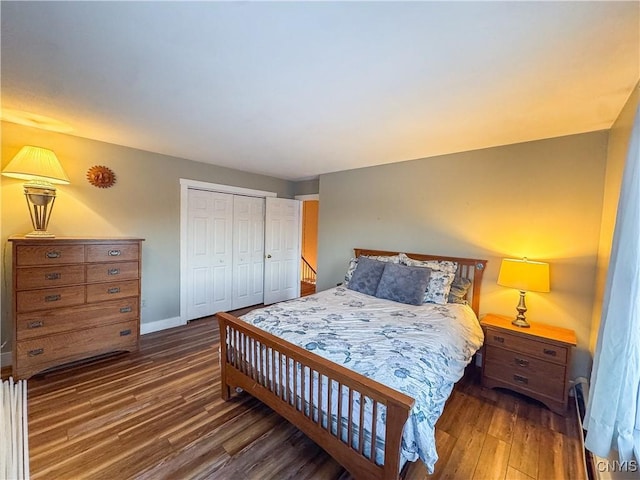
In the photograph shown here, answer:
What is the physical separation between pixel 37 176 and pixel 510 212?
4.54m

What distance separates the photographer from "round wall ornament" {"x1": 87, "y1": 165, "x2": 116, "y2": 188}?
2.94 meters

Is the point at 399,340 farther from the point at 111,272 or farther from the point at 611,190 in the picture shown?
the point at 111,272

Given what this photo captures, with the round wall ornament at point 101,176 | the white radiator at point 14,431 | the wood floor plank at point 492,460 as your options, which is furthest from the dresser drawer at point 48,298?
the wood floor plank at point 492,460

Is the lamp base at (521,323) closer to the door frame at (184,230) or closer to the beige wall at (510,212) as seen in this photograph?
the beige wall at (510,212)

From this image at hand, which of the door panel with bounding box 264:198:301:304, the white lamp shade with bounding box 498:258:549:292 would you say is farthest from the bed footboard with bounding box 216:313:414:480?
the door panel with bounding box 264:198:301:304

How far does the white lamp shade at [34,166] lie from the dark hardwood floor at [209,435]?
1833 mm

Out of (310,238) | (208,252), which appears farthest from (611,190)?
(310,238)

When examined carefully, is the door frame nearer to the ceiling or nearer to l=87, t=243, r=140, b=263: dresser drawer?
l=87, t=243, r=140, b=263: dresser drawer

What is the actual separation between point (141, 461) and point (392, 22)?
2747 millimetres

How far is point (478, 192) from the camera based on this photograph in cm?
290

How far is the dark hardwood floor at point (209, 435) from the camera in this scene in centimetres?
155

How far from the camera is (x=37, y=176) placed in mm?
2359

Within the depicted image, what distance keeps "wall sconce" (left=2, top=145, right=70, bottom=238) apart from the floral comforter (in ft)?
7.25

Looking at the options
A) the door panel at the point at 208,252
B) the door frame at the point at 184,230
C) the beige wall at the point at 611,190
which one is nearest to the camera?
the beige wall at the point at 611,190
